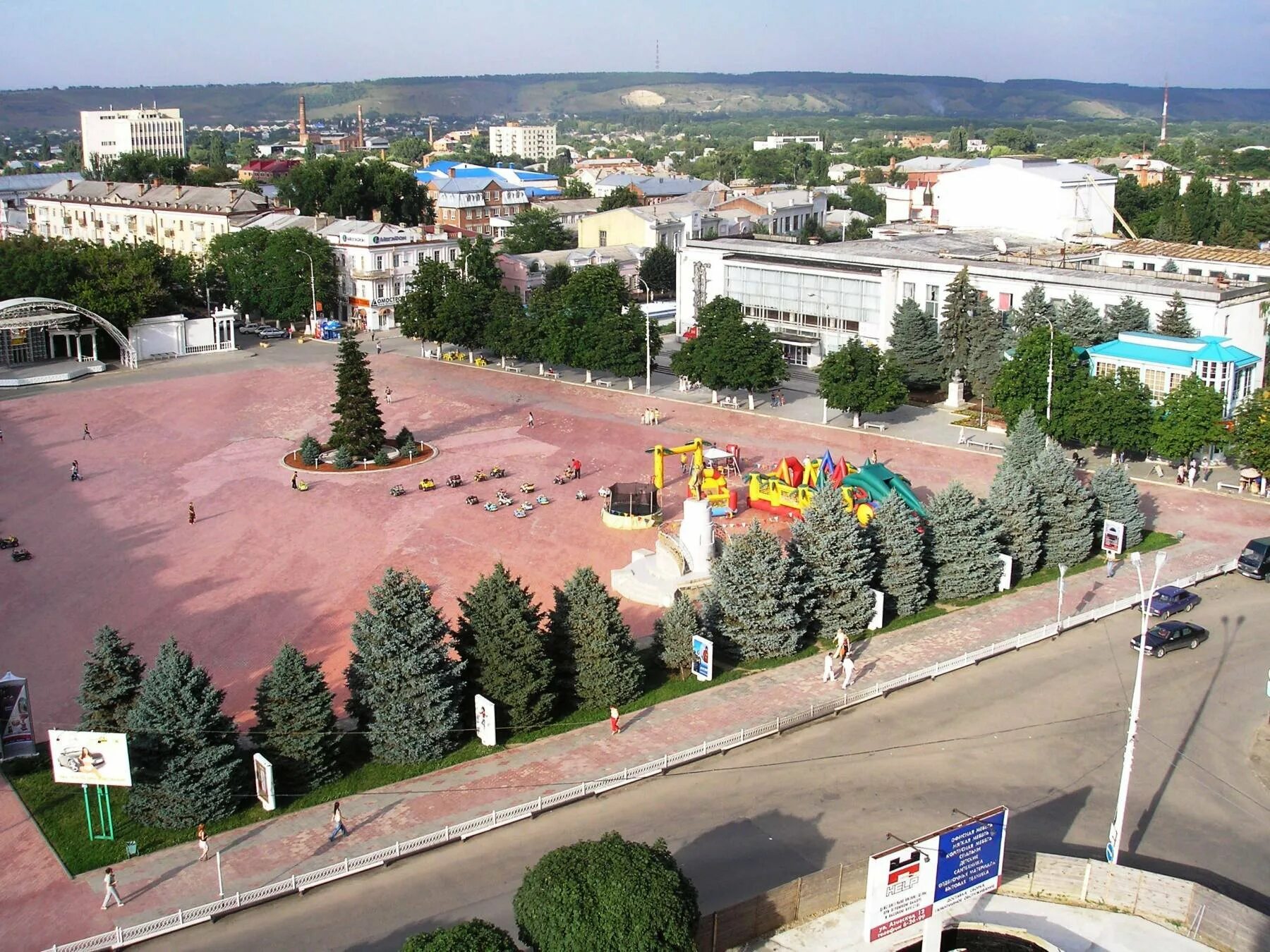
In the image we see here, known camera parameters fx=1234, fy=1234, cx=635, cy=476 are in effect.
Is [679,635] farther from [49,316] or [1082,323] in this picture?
[49,316]

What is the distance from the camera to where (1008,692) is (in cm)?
2559

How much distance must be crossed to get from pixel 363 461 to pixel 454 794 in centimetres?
2397

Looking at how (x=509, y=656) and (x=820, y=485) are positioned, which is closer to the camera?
(x=509, y=656)

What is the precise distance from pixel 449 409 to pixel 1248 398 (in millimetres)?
30064

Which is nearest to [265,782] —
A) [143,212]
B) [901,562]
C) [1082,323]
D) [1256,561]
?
[901,562]

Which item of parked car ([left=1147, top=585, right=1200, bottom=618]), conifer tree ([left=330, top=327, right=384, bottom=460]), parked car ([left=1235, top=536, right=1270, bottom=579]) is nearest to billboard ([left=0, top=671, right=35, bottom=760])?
conifer tree ([left=330, top=327, right=384, bottom=460])

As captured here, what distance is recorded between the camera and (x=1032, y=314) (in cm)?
4828

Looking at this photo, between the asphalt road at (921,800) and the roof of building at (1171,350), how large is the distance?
1833cm

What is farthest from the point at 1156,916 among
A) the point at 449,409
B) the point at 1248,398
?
the point at 449,409

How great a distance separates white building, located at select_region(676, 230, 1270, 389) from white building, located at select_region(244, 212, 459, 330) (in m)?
17.8

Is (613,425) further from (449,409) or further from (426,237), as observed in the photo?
(426,237)

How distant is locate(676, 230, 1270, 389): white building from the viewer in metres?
46.8

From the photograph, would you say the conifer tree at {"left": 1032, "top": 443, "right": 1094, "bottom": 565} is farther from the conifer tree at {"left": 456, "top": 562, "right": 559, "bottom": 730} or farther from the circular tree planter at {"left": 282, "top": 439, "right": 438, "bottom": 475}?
the circular tree planter at {"left": 282, "top": 439, "right": 438, "bottom": 475}

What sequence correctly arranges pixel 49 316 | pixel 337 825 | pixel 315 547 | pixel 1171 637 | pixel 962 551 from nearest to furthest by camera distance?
pixel 337 825 → pixel 1171 637 → pixel 962 551 → pixel 315 547 → pixel 49 316
